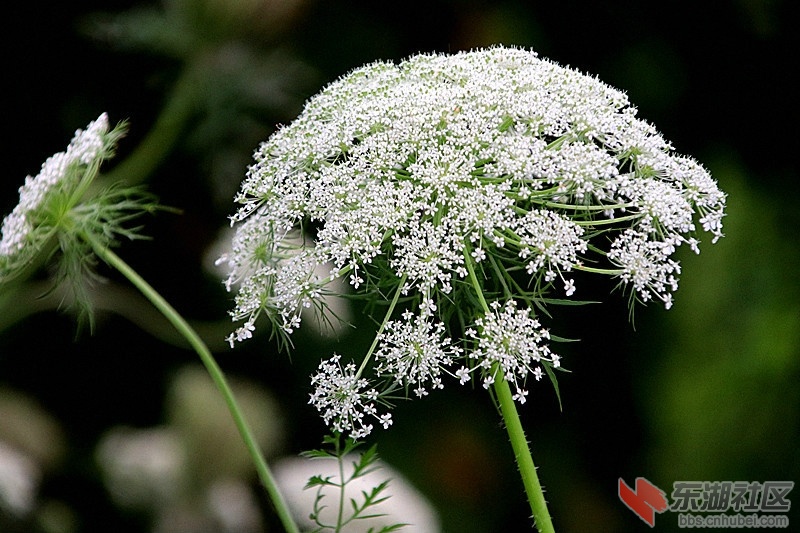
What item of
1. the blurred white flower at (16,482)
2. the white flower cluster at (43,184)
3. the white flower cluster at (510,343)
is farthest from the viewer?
the blurred white flower at (16,482)

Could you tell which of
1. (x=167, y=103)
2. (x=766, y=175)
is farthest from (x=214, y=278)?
(x=766, y=175)

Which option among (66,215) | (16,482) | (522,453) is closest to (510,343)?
(522,453)

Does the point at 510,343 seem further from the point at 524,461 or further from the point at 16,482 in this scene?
the point at 16,482

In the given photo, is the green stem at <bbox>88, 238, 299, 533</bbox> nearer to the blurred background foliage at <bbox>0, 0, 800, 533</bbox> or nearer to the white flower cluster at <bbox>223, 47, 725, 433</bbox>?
the white flower cluster at <bbox>223, 47, 725, 433</bbox>

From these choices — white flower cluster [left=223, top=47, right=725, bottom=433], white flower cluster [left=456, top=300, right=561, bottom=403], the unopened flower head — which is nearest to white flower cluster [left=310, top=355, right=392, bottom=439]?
white flower cluster [left=223, top=47, right=725, bottom=433]

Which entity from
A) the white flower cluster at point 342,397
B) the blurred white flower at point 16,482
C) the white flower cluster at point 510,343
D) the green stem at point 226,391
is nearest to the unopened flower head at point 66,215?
the green stem at point 226,391

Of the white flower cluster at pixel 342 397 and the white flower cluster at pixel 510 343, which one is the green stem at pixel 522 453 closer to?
the white flower cluster at pixel 510 343

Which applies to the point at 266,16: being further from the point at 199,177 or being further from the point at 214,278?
the point at 214,278
